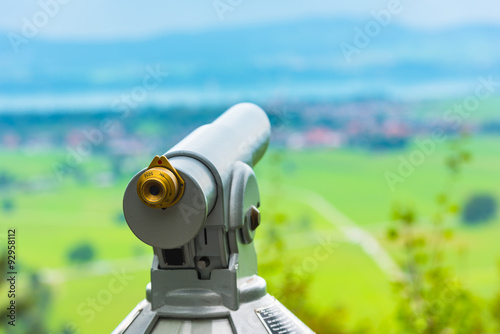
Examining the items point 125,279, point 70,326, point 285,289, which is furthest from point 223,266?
point 285,289

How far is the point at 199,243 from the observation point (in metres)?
1.08

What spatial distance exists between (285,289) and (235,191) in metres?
1.83

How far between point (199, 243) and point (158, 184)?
165mm

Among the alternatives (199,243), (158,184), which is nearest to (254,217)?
(199,243)

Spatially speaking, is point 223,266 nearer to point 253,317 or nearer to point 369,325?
point 253,317

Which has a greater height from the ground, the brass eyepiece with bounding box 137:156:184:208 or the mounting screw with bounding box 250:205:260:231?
the brass eyepiece with bounding box 137:156:184:208

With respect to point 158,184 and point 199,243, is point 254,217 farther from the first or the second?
point 158,184

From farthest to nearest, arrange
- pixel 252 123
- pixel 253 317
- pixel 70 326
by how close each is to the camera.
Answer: pixel 70 326 → pixel 252 123 → pixel 253 317

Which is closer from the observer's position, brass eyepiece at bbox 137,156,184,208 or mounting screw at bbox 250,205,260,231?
brass eyepiece at bbox 137,156,184,208

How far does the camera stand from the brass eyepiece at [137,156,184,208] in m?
0.96

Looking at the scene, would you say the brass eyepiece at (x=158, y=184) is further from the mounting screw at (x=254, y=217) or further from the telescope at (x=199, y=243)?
the mounting screw at (x=254, y=217)

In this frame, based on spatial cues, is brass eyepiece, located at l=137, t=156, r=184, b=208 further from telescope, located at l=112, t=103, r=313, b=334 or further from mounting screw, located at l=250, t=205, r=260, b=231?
mounting screw, located at l=250, t=205, r=260, b=231

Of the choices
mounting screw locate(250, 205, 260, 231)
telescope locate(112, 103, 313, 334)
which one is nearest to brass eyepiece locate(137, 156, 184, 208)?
telescope locate(112, 103, 313, 334)

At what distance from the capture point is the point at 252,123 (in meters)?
1.43
